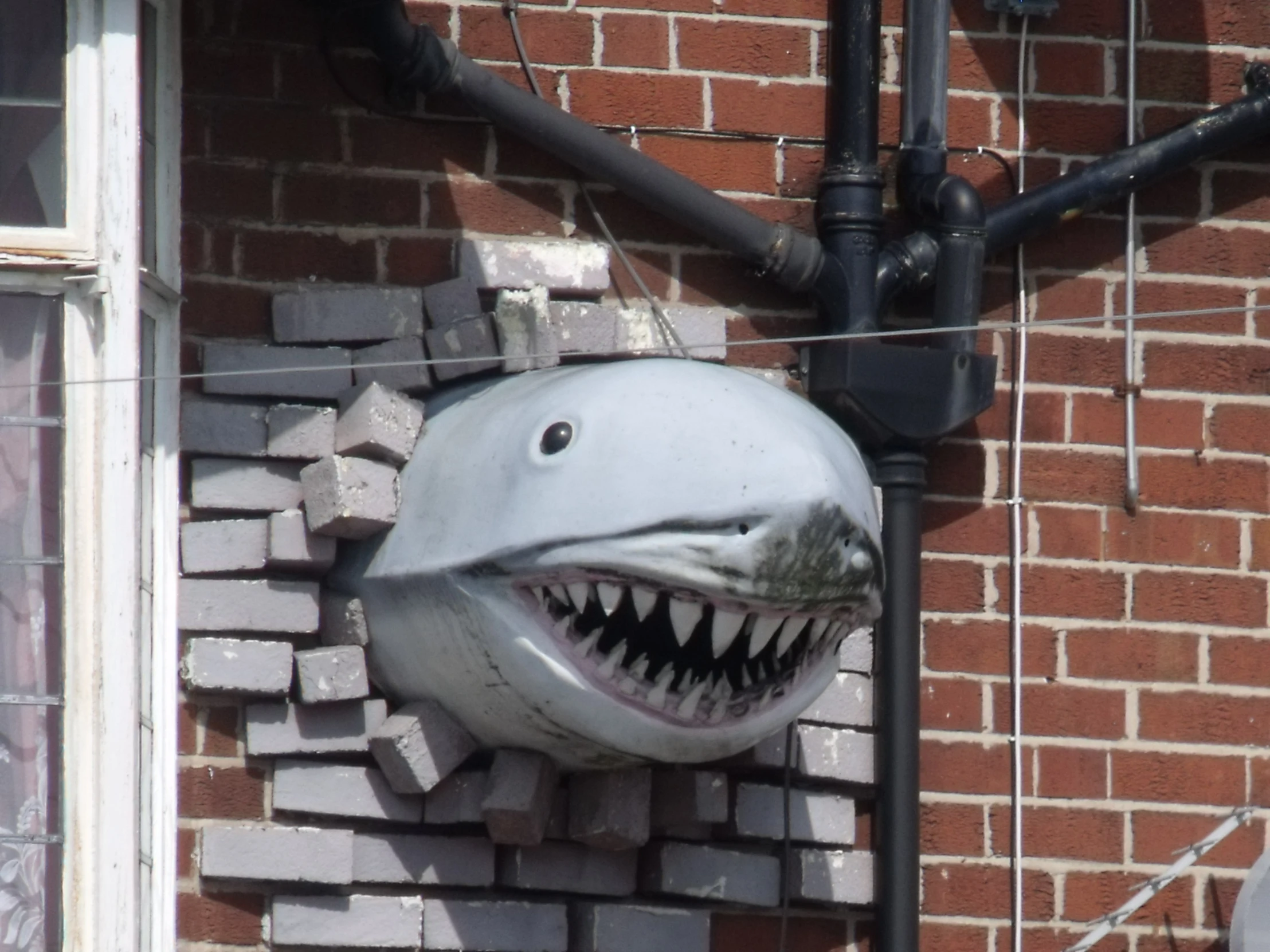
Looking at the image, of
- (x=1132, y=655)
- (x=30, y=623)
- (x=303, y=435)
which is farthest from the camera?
(x=1132, y=655)

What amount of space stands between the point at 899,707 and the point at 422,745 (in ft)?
2.95

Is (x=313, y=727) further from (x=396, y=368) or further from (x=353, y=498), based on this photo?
(x=396, y=368)

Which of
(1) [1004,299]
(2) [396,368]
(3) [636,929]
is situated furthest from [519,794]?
(1) [1004,299]

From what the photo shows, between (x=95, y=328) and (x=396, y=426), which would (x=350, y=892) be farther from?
(x=95, y=328)

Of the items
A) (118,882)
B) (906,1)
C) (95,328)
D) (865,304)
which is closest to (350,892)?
(118,882)

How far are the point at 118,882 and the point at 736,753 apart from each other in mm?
1103

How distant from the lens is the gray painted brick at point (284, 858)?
437 centimetres

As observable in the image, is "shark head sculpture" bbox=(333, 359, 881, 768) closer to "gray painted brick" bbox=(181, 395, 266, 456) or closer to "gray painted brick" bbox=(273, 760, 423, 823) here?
"gray painted brick" bbox=(273, 760, 423, 823)

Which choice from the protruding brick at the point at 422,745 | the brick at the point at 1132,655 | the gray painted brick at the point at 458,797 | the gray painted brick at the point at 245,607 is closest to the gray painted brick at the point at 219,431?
the gray painted brick at the point at 245,607

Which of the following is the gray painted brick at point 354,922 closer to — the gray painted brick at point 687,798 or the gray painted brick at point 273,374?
the gray painted brick at point 687,798

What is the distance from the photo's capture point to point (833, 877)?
15.0 ft

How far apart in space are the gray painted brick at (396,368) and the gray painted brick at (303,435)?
0.10 metres

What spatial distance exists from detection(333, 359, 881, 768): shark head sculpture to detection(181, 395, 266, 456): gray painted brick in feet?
1.30

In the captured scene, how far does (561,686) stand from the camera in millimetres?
3979
